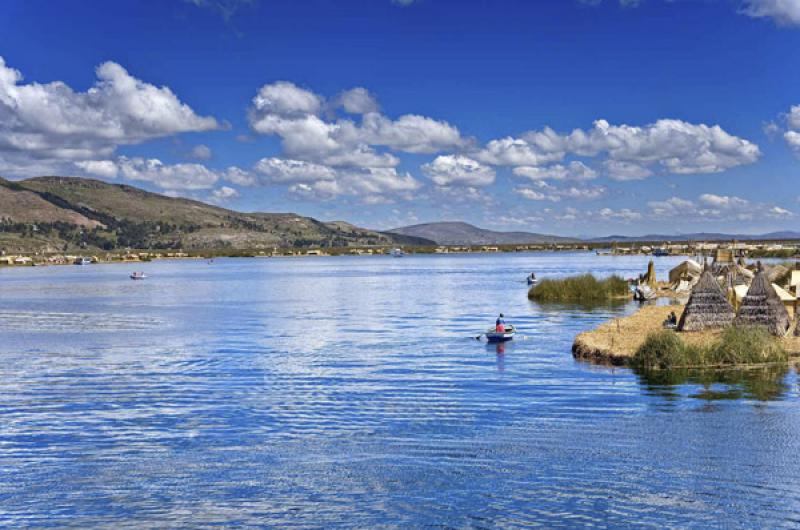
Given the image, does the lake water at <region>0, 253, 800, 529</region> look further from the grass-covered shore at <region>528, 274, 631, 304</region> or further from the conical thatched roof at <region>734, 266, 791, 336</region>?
the grass-covered shore at <region>528, 274, 631, 304</region>

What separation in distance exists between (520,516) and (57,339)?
149ft

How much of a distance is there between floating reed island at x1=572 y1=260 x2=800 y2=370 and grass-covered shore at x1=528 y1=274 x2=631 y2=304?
27.8m

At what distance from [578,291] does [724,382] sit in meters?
51.6

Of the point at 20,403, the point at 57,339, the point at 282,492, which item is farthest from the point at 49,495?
the point at 57,339

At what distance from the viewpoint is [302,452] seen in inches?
1029

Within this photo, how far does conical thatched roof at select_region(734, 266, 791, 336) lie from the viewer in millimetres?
46062

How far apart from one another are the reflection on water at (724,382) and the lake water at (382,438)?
21cm

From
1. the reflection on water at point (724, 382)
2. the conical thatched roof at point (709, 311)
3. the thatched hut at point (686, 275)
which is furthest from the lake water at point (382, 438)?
the thatched hut at point (686, 275)

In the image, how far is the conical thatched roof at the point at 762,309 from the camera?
1813 inches

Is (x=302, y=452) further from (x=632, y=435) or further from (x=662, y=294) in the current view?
(x=662, y=294)

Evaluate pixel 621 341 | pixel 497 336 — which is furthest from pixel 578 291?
Result: pixel 621 341

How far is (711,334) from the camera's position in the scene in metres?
46.9

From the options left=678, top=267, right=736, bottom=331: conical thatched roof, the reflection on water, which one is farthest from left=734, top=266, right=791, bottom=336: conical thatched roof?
the reflection on water

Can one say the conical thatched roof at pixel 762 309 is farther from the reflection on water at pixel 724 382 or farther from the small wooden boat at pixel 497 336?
the small wooden boat at pixel 497 336
